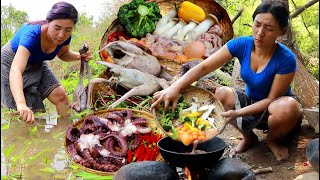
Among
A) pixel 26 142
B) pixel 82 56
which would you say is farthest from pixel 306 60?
pixel 26 142

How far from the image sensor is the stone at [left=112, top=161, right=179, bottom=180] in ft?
8.91

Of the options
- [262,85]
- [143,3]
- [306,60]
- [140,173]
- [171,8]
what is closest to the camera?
[140,173]

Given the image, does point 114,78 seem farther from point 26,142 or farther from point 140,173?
point 140,173

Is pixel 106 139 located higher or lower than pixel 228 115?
lower

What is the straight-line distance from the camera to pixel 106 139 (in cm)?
375

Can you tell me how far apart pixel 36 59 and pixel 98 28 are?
3662 millimetres

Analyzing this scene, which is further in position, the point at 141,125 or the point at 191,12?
the point at 191,12

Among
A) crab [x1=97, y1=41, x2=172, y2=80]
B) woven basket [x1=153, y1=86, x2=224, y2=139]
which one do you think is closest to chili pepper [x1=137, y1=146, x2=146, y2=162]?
woven basket [x1=153, y1=86, x2=224, y2=139]

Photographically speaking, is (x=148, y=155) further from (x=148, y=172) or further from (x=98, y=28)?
(x=98, y=28)

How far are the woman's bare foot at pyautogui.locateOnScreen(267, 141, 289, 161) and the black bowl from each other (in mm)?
861

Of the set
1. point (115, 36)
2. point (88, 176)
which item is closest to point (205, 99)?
point (88, 176)

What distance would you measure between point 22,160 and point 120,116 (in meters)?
1.03

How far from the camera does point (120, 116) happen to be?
13.5ft

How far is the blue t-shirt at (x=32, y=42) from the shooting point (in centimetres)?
407
